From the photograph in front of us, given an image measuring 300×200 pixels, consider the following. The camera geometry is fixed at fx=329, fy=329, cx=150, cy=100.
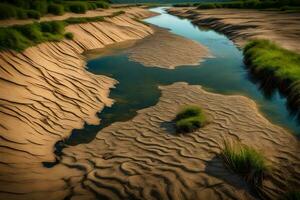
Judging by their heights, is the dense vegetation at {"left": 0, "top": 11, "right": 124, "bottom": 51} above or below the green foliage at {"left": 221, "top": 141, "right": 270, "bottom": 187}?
above

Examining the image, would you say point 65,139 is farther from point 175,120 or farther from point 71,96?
point 175,120

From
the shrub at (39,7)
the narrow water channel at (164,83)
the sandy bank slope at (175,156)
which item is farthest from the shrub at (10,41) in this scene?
the shrub at (39,7)

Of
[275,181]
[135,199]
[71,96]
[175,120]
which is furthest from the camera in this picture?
[71,96]

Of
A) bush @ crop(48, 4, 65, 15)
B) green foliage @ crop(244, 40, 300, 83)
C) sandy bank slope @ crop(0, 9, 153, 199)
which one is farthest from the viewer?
bush @ crop(48, 4, 65, 15)

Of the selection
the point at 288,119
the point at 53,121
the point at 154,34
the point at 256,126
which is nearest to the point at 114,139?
the point at 53,121

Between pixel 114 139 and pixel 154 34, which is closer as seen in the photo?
pixel 114 139

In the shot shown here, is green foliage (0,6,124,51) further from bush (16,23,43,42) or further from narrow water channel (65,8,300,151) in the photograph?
narrow water channel (65,8,300,151)

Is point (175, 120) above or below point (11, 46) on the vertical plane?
below

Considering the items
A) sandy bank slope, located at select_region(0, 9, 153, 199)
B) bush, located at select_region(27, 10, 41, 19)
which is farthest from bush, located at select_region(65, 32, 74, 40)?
bush, located at select_region(27, 10, 41, 19)

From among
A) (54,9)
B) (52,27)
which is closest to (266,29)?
(54,9)
